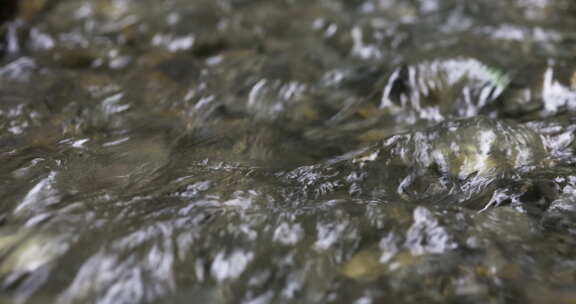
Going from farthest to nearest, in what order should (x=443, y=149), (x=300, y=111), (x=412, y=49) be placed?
(x=412, y=49) → (x=300, y=111) → (x=443, y=149)

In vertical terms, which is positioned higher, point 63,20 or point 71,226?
point 63,20

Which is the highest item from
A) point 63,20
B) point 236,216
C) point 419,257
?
point 63,20

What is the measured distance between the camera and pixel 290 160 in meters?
1.77

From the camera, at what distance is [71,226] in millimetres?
1341

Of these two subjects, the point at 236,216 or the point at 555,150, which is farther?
the point at 555,150

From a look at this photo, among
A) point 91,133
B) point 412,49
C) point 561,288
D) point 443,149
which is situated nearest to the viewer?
point 561,288

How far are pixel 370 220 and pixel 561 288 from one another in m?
0.46

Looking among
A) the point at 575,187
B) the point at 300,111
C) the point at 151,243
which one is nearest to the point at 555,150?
the point at 575,187

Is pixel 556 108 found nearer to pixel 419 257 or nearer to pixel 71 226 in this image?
pixel 419 257

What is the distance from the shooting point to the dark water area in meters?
1.24

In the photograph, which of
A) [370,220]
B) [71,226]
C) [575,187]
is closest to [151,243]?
[71,226]

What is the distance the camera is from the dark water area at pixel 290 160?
4.06 ft

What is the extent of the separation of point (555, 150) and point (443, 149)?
14.9 inches

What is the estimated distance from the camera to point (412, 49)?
8.52 ft
